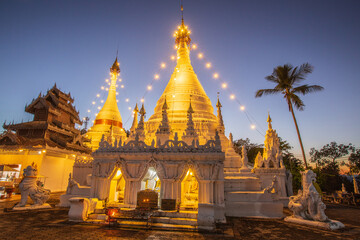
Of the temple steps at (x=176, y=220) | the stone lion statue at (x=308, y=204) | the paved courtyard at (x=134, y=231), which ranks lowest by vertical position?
the paved courtyard at (x=134, y=231)

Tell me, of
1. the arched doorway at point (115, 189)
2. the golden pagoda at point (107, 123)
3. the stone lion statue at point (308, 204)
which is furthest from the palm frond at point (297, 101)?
the golden pagoda at point (107, 123)

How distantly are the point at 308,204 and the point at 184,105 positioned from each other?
1462 cm

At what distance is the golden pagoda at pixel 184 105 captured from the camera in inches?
794

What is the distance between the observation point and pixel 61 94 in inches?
1203

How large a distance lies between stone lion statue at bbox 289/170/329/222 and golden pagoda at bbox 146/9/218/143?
366 inches

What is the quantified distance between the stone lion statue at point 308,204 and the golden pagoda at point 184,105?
929cm

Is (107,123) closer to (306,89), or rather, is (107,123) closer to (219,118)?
(219,118)

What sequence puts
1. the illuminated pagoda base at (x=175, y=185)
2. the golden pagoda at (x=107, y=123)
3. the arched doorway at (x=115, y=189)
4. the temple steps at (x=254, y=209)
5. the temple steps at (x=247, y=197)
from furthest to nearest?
the golden pagoda at (x=107, y=123) < the arched doorway at (x=115, y=189) < the temple steps at (x=247, y=197) < the temple steps at (x=254, y=209) < the illuminated pagoda base at (x=175, y=185)

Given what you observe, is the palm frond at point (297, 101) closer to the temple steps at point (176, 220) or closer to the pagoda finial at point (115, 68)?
the temple steps at point (176, 220)

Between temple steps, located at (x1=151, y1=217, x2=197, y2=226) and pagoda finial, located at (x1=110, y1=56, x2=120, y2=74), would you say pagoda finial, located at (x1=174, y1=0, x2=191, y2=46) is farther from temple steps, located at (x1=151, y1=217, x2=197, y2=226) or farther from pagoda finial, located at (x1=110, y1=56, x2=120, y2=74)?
temple steps, located at (x1=151, y1=217, x2=197, y2=226)

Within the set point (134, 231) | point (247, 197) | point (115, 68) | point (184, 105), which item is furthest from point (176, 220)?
point (115, 68)

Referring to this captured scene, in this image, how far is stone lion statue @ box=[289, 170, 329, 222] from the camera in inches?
367

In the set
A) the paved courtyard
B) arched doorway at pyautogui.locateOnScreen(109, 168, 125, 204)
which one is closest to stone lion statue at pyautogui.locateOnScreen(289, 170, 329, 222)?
the paved courtyard

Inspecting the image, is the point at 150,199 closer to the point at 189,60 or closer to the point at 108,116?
the point at 189,60
